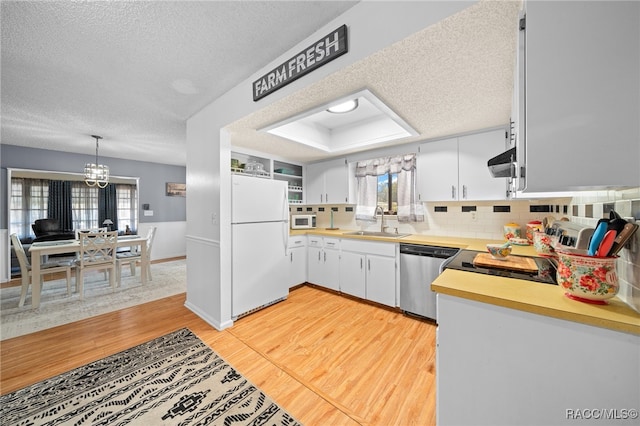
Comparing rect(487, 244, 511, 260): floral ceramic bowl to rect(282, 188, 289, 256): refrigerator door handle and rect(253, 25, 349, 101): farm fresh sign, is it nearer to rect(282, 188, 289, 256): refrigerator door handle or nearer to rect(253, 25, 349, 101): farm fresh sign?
rect(253, 25, 349, 101): farm fresh sign

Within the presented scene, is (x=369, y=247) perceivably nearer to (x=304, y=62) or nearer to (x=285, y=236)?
(x=285, y=236)

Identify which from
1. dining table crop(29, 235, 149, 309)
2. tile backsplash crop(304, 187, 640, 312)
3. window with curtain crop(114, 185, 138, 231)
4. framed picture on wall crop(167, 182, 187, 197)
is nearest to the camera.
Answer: tile backsplash crop(304, 187, 640, 312)

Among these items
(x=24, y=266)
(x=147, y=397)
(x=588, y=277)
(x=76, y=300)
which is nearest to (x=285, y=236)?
(x=147, y=397)

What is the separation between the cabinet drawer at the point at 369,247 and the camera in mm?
2801

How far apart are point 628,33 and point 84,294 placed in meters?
5.63

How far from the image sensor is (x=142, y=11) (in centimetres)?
139

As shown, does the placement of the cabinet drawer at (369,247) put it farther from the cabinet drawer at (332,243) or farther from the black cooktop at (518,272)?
the black cooktop at (518,272)

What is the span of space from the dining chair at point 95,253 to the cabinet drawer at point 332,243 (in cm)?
332

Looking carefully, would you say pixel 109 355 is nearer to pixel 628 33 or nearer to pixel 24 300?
pixel 24 300

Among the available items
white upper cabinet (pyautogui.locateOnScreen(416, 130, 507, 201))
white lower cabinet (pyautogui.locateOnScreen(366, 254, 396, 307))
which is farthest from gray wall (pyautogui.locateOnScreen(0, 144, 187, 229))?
white upper cabinet (pyautogui.locateOnScreen(416, 130, 507, 201))

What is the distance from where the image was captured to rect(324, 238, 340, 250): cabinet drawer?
3316 mm

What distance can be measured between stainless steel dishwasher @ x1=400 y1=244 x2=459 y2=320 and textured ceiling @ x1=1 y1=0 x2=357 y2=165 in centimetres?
231

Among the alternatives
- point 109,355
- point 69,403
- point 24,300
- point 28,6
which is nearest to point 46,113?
point 28,6

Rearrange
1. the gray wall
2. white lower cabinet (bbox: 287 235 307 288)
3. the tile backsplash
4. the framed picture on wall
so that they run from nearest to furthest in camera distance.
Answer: the tile backsplash → white lower cabinet (bbox: 287 235 307 288) → the gray wall → the framed picture on wall
